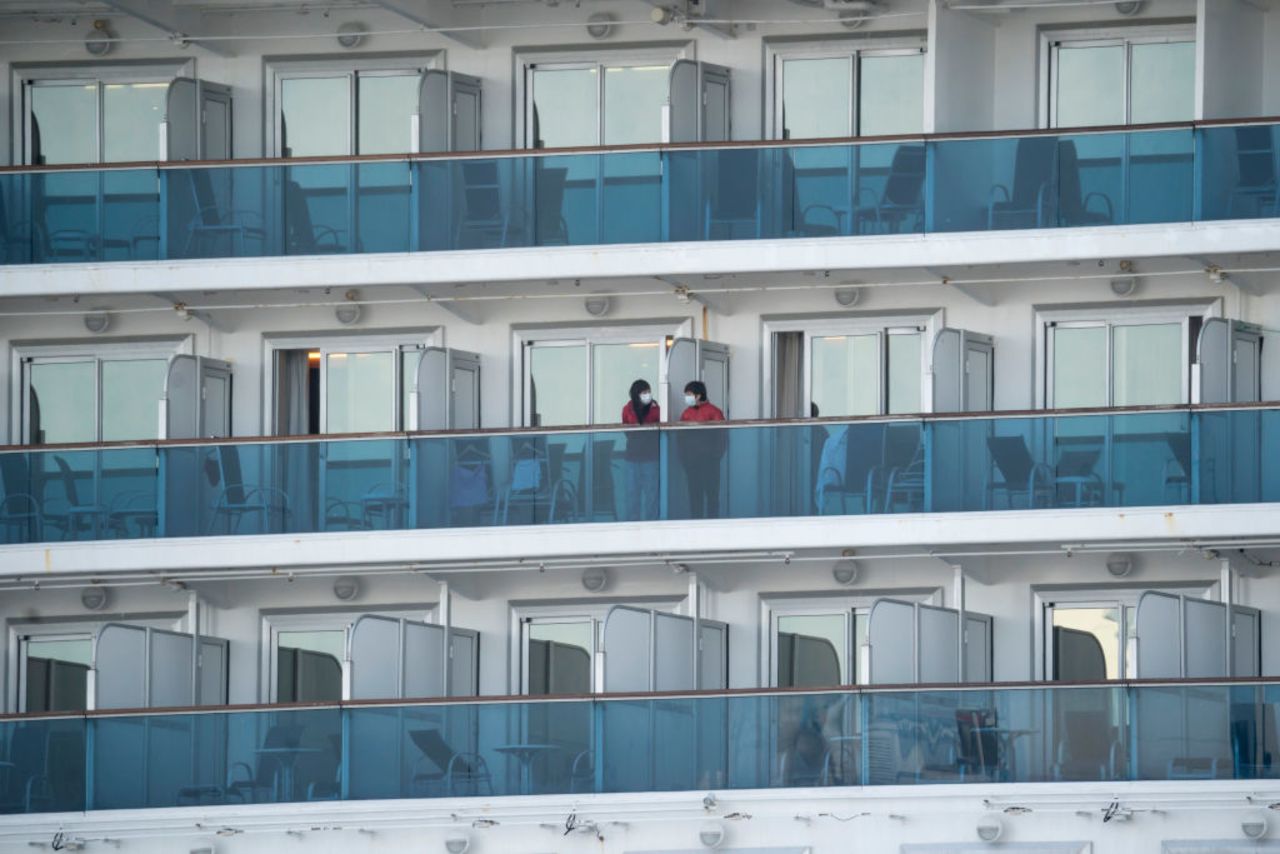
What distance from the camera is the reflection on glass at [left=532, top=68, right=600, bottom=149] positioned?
3045cm

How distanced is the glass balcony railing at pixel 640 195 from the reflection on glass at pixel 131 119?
5.54 ft

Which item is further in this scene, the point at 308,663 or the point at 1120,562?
the point at 308,663

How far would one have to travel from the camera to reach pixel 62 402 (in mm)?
30781

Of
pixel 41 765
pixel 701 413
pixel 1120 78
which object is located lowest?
pixel 41 765

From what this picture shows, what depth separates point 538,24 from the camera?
30.4m

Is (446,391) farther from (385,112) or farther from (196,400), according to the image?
(385,112)

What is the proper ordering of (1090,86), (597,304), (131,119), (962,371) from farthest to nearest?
(131,119) → (597,304) → (1090,86) → (962,371)

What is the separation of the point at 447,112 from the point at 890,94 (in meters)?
3.98

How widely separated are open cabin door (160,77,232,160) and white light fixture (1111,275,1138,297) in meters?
8.16

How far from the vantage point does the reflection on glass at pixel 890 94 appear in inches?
1179

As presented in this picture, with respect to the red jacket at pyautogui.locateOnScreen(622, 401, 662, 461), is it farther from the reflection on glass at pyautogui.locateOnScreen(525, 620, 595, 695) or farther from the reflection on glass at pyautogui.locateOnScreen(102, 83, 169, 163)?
the reflection on glass at pyautogui.locateOnScreen(102, 83, 169, 163)

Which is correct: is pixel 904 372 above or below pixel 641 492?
above

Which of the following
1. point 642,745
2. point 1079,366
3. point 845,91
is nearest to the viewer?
point 642,745

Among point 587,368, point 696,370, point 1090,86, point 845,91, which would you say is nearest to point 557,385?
point 587,368
